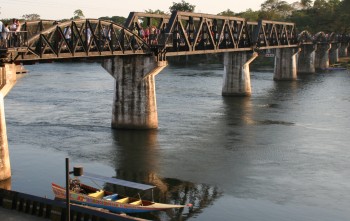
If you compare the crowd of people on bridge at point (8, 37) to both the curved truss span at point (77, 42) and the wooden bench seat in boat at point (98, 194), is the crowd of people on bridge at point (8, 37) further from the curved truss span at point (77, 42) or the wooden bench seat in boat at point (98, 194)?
the wooden bench seat in boat at point (98, 194)

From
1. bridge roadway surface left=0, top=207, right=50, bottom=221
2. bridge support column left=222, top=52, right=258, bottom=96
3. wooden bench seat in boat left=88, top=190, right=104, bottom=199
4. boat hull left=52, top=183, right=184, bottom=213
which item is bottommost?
boat hull left=52, top=183, right=184, bottom=213

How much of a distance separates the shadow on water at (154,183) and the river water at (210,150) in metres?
0.08

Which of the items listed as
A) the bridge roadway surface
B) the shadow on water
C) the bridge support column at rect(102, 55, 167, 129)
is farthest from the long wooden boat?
the bridge support column at rect(102, 55, 167, 129)

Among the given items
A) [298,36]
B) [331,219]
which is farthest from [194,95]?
[331,219]

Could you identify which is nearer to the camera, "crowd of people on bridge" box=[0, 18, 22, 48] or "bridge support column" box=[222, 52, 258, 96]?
"crowd of people on bridge" box=[0, 18, 22, 48]

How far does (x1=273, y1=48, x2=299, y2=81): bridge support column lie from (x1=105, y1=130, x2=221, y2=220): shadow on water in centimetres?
8399

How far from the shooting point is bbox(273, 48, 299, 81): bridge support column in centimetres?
13900

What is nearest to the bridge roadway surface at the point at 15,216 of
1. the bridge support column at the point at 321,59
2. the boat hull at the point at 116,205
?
the boat hull at the point at 116,205

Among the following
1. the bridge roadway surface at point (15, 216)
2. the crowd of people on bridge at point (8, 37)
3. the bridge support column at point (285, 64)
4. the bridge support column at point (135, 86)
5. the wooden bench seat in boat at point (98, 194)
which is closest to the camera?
the bridge roadway surface at point (15, 216)

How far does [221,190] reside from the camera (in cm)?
4372

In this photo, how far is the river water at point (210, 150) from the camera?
41438 millimetres

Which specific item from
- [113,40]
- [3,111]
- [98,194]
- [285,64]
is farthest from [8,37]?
[285,64]

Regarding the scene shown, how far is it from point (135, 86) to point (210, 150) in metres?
11.8

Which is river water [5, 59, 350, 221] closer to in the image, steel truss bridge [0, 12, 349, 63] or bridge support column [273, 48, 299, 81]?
steel truss bridge [0, 12, 349, 63]
